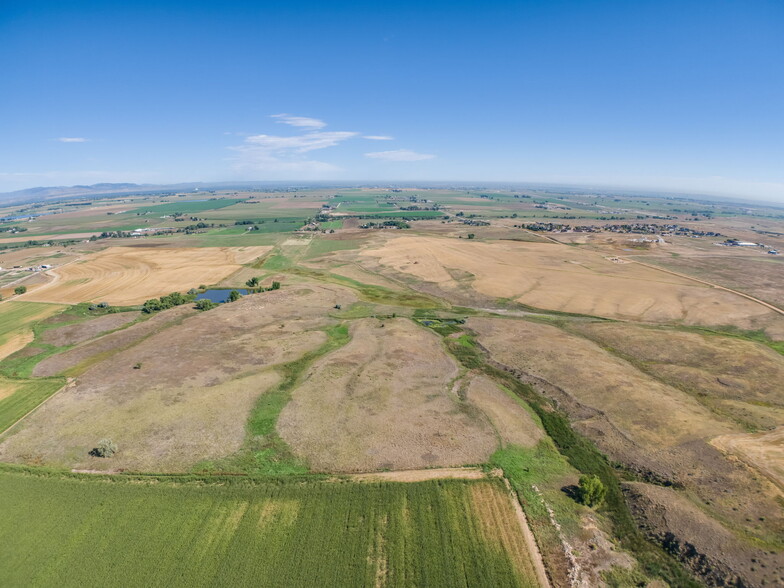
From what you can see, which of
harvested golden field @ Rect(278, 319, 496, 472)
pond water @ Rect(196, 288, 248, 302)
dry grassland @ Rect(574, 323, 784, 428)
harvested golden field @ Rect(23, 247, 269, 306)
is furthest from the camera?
pond water @ Rect(196, 288, 248, 302)

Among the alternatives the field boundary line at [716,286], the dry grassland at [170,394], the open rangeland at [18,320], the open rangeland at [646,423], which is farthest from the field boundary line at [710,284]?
the open rangeland at [18,320]

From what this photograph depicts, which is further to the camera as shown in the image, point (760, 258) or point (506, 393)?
point (760, 258)

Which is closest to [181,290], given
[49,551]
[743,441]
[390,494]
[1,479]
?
[1,479]

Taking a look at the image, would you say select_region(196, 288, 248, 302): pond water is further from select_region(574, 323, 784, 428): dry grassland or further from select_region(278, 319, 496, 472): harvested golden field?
select_region(574, 323, 784, 428): dry grassland

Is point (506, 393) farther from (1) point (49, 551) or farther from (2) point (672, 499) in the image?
(1) point (49, 551)

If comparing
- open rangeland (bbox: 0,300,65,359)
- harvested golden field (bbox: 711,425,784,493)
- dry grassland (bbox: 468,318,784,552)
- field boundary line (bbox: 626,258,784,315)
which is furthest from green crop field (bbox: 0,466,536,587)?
field boundary line (bbox: 626,258,784,315)

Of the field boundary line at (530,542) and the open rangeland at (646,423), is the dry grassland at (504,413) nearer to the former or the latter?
the open rangeland at (646,423)

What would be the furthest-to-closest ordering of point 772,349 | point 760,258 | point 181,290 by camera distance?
point 760,258 → point 181,290 → point 772,349
